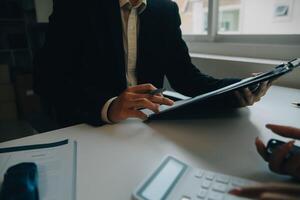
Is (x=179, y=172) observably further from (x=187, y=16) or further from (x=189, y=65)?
(x=187, y=16)

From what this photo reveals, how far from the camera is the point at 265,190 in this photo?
0.30 metres

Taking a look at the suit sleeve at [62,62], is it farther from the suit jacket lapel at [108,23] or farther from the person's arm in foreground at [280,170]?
the person's arm in foreground at [280,170]

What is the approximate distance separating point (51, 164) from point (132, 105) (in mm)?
253

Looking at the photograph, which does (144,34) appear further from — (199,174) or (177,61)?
(199,174)

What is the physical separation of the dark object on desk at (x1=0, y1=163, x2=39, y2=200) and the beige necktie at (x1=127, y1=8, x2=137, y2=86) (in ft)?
2.51

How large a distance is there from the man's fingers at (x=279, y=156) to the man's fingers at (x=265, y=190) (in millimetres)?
114

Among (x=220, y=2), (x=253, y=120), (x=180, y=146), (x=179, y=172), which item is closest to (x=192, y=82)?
(x=253, y=120)

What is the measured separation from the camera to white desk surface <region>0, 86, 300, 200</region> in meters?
0.44

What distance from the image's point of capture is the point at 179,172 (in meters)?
0.42

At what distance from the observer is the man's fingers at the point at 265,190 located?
294 mm

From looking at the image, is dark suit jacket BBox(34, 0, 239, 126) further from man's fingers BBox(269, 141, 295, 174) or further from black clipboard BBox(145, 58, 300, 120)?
man's fingers BBox(269, 141, 295, 174)

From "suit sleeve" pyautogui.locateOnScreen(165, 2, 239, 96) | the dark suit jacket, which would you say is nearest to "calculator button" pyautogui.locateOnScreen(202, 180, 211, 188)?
the dark suit jacket

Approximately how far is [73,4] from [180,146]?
2.45 feet

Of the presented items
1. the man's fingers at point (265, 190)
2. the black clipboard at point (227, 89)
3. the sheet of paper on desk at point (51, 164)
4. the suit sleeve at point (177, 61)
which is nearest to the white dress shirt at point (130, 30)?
the suit sleeve at point (177, 61)
